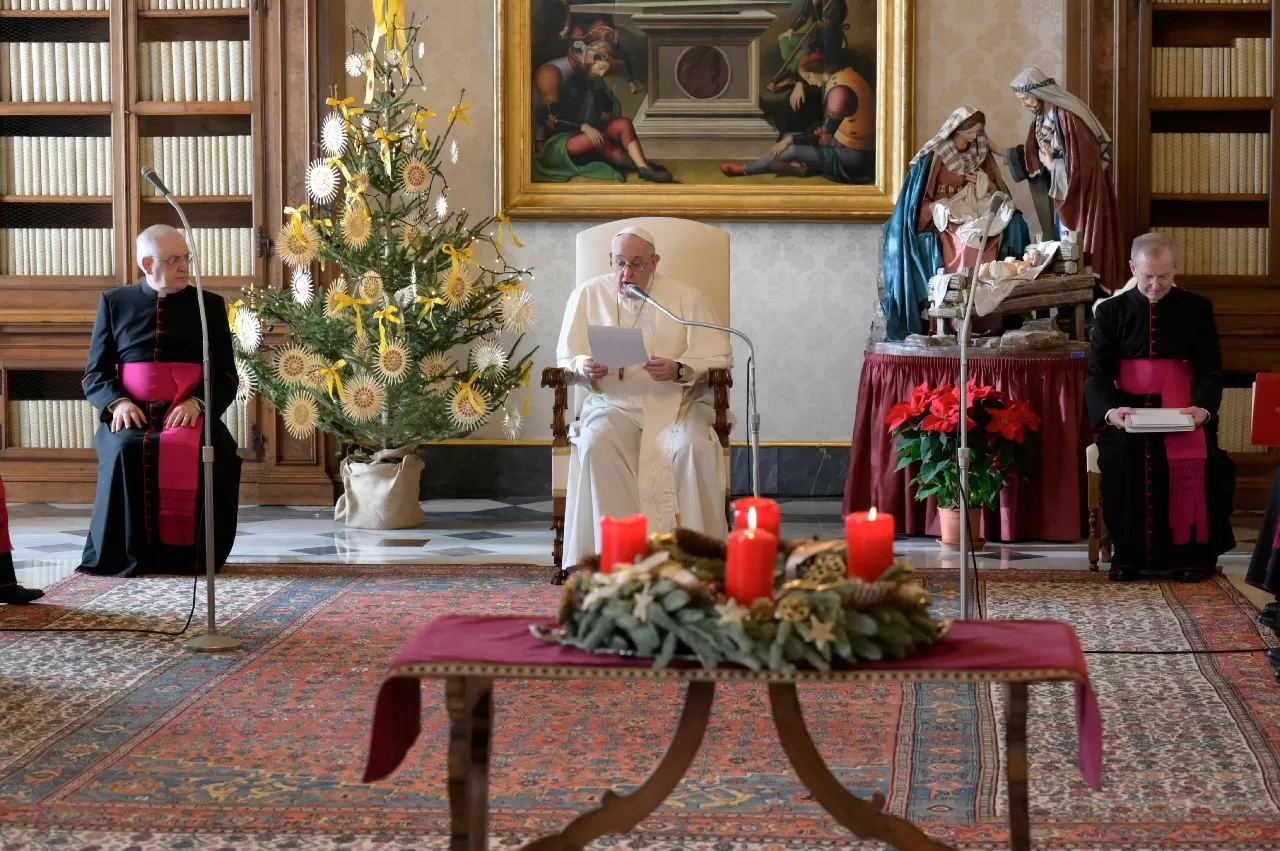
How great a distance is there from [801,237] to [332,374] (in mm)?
2620

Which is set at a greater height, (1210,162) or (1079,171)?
(1210,162)

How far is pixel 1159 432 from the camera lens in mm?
5578

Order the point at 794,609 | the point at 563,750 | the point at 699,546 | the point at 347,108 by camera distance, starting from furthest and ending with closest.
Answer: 1. the point at 347,108
2. the point at 563,750
3. the point at 699,546
4. the point at 794,609

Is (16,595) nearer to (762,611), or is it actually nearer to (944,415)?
(944,415)

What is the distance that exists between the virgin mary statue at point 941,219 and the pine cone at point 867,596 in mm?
4675

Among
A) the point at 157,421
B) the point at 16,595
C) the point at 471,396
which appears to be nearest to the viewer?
the point at 16,595

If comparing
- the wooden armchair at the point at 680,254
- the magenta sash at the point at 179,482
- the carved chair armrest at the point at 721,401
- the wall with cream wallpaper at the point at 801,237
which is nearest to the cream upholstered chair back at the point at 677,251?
the wooden armchair at the point at 680,254

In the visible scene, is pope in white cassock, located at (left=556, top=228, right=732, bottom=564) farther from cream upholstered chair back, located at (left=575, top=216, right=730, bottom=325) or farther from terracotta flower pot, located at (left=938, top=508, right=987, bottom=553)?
terracotta flower pot, located at (left=938, top=508, right=987, bottom=553)

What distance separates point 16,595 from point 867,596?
3.72m

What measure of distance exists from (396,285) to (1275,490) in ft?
12.6

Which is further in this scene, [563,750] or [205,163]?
[205,163]

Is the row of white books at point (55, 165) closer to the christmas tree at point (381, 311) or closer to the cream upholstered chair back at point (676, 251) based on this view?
the christmas tree at point (381, 311)

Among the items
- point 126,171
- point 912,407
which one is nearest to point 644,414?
point 912,407

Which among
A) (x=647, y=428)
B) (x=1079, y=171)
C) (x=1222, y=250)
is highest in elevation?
(x=1079, y=171)
